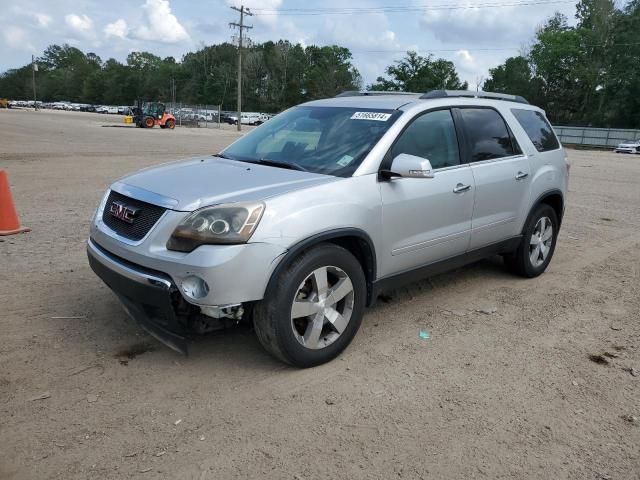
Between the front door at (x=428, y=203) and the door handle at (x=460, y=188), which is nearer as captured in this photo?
the front door at (x=428, y=203)

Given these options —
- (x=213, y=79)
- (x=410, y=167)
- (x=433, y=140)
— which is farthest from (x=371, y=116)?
(x=213, y=79)

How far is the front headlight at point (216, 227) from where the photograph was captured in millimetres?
3084

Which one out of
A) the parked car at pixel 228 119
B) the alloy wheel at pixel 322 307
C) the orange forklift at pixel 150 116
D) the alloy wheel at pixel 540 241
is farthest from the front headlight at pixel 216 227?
the parked car at pixel 228 119

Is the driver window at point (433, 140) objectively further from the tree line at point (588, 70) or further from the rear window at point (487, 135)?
the tree line at point (588, 70)

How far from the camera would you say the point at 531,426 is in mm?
2990

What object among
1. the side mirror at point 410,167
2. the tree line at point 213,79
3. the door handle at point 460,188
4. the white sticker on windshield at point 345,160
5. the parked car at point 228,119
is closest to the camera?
the side mirror at point 410,167

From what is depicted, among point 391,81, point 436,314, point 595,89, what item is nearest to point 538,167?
point 436,314

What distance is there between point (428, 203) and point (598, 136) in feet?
167

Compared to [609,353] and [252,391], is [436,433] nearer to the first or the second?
[252,391]

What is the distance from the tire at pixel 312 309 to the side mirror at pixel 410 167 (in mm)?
664

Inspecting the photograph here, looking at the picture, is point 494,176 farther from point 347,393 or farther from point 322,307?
point 347,393

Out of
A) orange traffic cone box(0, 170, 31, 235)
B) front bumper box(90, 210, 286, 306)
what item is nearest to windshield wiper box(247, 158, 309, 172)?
front bumper box(90, 210, 286, 306)

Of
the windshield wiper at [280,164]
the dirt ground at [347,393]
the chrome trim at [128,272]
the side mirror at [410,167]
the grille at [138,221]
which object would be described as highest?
the side mirror at [410,167]

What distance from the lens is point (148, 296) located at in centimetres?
316
